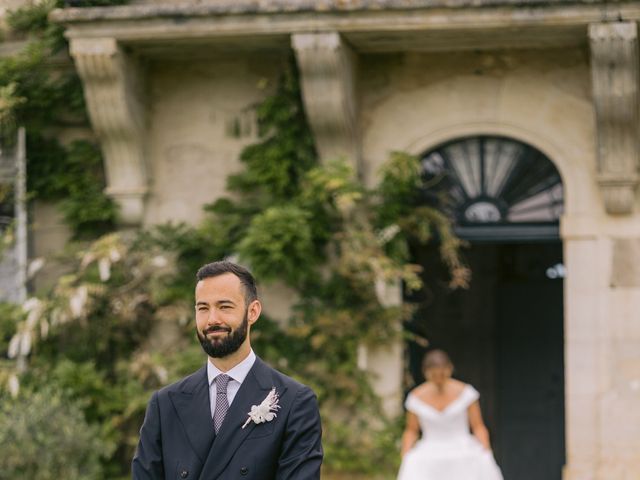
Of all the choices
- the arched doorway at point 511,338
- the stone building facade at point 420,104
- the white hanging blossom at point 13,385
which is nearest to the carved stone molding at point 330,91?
the stone building facade at point 420,104

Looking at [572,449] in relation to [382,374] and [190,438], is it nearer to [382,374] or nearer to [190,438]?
[382,374]

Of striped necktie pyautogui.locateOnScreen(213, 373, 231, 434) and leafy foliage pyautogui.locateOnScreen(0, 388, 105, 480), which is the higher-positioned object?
striped necktie pyautogui.locateOnScreen(213, 373, 231, 434)

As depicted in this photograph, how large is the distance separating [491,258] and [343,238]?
4348 mm

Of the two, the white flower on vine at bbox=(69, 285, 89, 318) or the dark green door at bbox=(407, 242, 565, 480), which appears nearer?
the white flower on vine at bbox=(69, 285, 89, 318)

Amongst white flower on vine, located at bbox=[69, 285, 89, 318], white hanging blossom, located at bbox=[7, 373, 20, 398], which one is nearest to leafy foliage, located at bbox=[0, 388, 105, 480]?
white hanging blossom, located at bbox=[7, 373, 20, 398]

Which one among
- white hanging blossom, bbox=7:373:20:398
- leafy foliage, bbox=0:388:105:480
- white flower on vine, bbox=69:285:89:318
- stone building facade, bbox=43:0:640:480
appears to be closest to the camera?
leafy foliage, bbox=0:388:105:480

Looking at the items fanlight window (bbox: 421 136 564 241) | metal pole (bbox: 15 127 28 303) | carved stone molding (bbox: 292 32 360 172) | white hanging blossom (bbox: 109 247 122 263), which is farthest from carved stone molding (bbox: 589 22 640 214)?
metal pole (bbox: 15 127 28 303)

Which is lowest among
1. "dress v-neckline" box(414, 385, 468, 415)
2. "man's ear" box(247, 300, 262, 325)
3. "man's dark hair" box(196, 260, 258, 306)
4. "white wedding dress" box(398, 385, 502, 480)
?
"white wedding dress" box(398, 385, 502, 480)

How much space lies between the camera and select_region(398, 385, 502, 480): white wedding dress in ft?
29.8

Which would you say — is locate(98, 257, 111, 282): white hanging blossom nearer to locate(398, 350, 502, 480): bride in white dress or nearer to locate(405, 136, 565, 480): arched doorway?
locate(398, 350, 502, 480): bride in white dress

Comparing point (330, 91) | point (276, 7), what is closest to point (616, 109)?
point (330, 91)

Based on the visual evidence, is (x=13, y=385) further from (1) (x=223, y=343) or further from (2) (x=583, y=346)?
(1) (x=223, y=343)

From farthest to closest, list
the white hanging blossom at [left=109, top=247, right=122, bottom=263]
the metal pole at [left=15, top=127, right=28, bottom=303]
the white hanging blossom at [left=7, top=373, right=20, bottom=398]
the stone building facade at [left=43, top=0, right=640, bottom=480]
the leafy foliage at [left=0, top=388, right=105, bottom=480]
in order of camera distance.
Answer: the metal pole at [left=15, top=127, right=28, bottom=303] → the white hanging blossom at [left=109, top=247, right=122, bottom=263] → the white hanging blossom at [left=7, top=373, right=20, bottom=398] → the stone building facade at [left=43, top=0, right=640, bottom=480] → the leafy foliage at [left=0, top=388, right=105, bottom=480]

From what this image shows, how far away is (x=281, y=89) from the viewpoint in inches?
405
